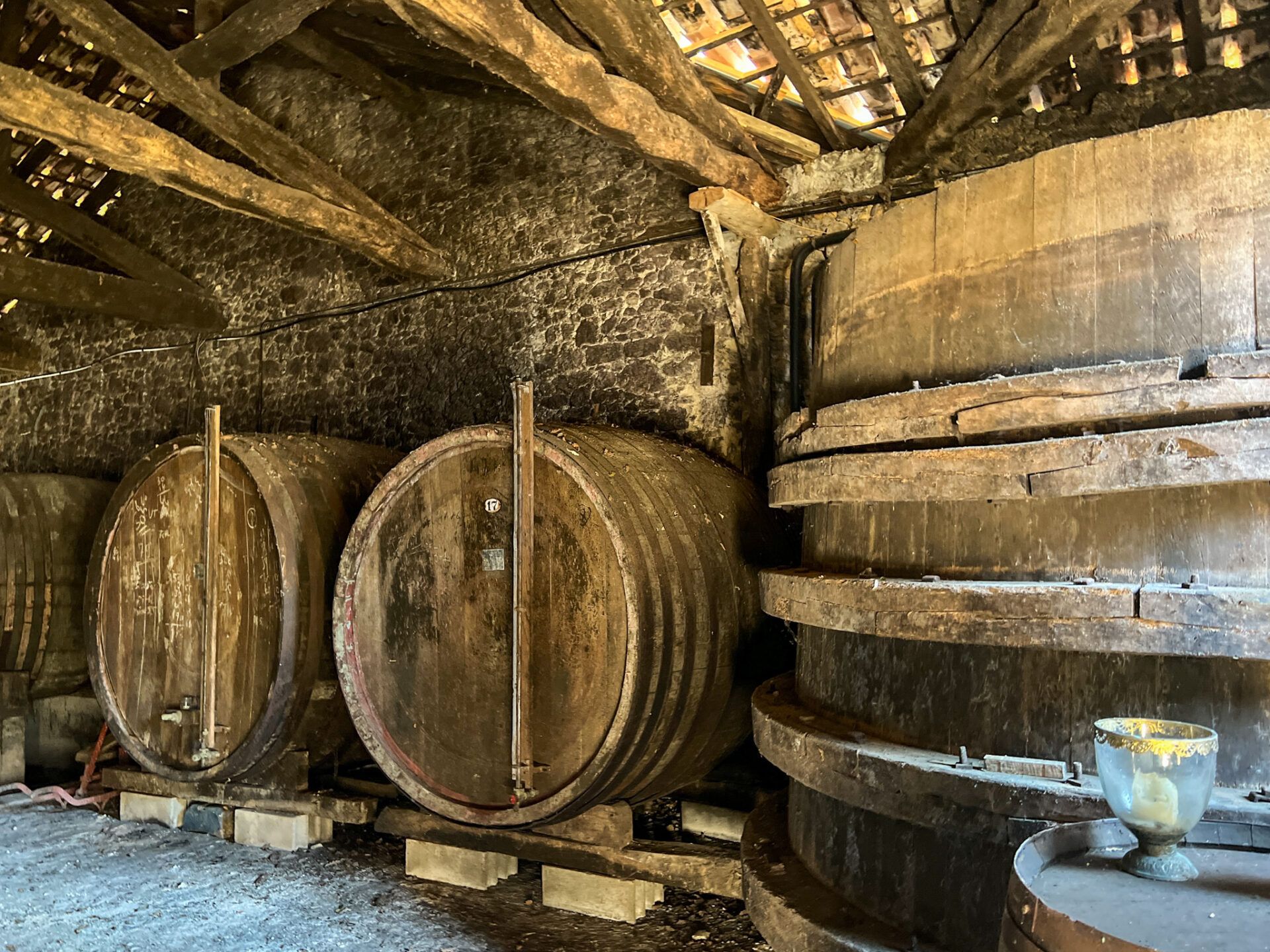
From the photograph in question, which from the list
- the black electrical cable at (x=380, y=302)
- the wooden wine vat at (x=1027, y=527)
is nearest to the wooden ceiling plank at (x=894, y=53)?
the black electrical cable at (x=380, y=302)

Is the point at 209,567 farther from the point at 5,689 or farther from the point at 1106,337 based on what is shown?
the point at 1106,337

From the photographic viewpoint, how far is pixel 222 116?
4.69 meters

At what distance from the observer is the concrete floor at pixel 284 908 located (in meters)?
3.28

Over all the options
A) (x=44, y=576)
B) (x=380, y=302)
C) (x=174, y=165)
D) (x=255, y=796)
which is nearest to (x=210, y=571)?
(x=255, y=796)

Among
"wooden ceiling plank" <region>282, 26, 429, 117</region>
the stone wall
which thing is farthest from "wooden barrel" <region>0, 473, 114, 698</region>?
"wooden ceiling plank" <region>282, 26, 429, 117</region>

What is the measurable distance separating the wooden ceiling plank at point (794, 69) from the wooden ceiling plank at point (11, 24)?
4349 millimetres

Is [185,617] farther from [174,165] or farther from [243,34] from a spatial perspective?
[243,34]

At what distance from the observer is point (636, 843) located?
136 inches

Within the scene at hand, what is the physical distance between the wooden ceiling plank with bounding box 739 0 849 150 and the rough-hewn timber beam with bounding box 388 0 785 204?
1.42 ft

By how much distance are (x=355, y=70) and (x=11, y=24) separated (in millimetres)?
2008

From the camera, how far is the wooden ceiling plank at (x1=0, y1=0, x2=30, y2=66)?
5.52 m

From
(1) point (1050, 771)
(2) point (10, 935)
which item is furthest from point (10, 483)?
(1) point (1050, 771)

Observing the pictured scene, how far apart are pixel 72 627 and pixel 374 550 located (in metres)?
2.84

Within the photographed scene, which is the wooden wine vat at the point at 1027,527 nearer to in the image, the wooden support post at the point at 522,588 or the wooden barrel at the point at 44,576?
the wooden support post at the point at 522,588
